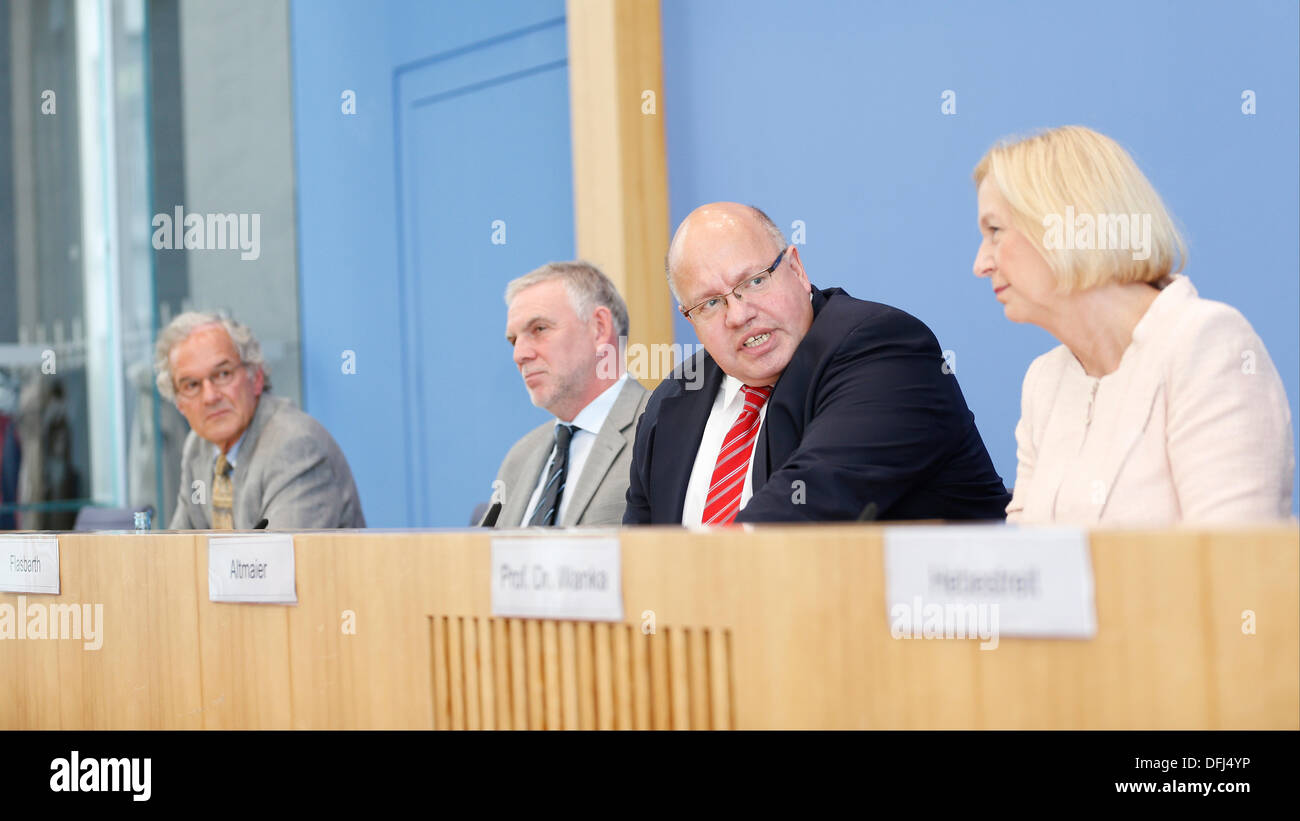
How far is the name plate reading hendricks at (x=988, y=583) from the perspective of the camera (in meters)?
0.82

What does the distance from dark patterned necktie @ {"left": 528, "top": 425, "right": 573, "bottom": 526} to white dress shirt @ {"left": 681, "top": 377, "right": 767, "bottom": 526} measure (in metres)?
0.53

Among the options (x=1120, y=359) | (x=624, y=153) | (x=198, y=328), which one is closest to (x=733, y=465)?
(x=1120, y=359)

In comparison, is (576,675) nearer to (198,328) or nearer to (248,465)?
(248,465)

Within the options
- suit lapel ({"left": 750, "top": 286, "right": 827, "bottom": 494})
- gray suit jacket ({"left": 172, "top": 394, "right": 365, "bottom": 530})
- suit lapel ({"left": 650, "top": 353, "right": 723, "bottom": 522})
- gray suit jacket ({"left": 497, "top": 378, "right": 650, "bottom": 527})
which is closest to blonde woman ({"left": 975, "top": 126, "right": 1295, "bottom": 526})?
suit lapel ({"left": 750, "top": 286, "right": 827, "bottom": 494})

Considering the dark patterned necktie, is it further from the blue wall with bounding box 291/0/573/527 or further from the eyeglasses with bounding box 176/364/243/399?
the blue wall with bounding box 291/0/573/527

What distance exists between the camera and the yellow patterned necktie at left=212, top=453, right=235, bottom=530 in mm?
3166

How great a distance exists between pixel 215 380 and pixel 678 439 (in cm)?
160

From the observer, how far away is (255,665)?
133 centimetres

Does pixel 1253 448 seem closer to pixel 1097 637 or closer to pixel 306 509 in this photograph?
pixel 1097 637

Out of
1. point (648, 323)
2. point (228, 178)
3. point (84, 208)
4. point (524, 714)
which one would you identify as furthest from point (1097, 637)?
point (84, 208)

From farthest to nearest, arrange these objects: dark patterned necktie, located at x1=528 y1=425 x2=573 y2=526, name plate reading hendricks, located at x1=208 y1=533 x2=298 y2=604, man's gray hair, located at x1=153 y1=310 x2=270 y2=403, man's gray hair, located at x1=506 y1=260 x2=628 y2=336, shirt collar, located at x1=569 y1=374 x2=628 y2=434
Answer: man's gray hair, located at x1=153 y1=310 x2=270 y2=403 < man's gray hair, located at x1=506 y1=260 x2=628 y2=336 < shirt collar, located at x1=569 y1=374 x2=628 y2=434 < dark patterned necktie, located at x1=528 y1=425 x2=573 y2=526 < name plate reading hendricks, located at x1=208 y1=533 x2=298 y2=604

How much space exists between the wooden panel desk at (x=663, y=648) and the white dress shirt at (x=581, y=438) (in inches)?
45.4

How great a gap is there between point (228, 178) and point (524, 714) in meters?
4.28

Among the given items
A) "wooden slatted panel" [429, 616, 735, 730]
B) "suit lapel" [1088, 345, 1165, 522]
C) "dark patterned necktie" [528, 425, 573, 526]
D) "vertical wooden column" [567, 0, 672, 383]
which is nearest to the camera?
"wooden slatted panel" [429, 616, 735, 730]
